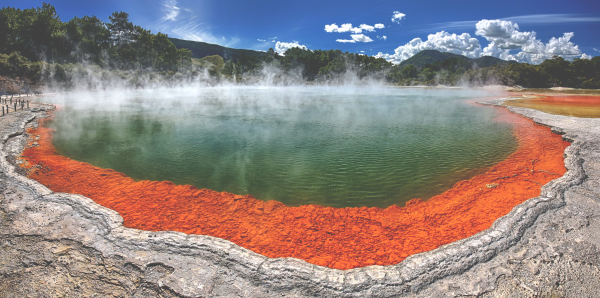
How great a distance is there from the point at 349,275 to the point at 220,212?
2997mm

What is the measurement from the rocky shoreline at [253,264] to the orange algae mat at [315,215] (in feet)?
1.85

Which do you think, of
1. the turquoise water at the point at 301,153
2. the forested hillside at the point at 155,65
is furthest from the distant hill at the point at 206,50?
the turquoise water at the point at 301,153

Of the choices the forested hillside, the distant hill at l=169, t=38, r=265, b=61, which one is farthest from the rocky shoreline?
the distant hill at l=169, t=38, r=265, b=61

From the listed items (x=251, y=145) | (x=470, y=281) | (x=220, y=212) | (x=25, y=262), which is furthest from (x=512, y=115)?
(x=25, y=262)

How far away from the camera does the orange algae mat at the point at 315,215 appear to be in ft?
14.2

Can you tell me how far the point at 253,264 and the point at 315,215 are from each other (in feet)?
6.81

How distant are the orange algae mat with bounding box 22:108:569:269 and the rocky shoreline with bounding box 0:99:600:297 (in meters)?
0.56

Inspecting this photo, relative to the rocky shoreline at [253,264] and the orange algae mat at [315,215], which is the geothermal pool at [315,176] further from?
the rocky shoreline at [253,264]

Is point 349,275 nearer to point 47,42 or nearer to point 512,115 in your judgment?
point 512,115

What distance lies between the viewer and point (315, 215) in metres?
5.32

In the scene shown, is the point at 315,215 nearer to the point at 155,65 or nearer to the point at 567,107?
the point at 567,107

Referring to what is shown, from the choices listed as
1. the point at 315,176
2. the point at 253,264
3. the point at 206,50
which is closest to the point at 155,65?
the point at 315,176

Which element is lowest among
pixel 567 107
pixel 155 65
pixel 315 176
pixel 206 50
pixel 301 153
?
pixel 315 176

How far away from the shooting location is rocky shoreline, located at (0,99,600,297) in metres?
3.09
